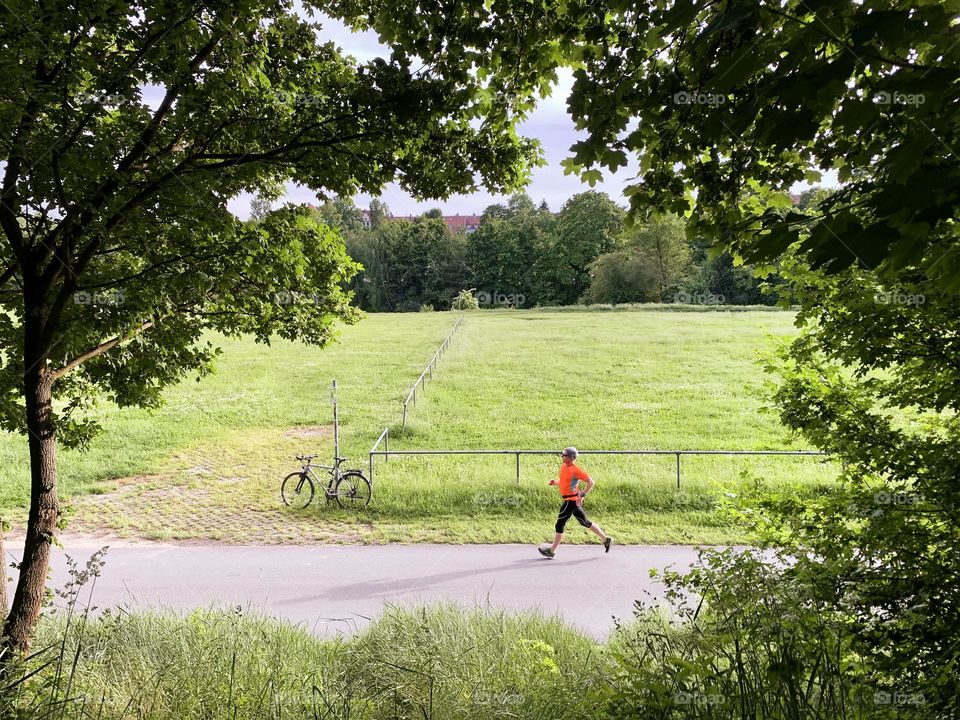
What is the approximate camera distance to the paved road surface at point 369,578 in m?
8.47

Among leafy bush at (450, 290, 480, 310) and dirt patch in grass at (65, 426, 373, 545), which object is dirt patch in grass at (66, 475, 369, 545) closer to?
dirt patch in grass at (65, 426, 373, 545)

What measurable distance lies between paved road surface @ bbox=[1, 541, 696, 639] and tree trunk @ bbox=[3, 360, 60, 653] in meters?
3.13

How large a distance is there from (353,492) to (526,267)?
199 feet

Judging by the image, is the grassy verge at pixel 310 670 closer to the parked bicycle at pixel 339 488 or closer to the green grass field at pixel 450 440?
the green grass field at pixel 450 440

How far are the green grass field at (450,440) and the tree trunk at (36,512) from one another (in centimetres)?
333

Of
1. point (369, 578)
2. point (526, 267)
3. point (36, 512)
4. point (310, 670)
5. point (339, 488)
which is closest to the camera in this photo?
point (310, 670)

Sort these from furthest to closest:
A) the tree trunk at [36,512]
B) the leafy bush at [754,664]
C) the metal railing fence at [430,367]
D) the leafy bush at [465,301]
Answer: the leafy bush at [465,301], the metal railing fence at [430,367], the tree trunk at [36,512], the leafy bush at [754,664]

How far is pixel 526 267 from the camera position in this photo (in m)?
71.1

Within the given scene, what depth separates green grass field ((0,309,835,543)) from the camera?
38.9ft

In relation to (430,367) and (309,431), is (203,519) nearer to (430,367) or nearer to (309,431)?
(309,431)

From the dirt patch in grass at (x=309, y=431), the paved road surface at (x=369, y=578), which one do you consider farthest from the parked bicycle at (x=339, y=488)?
the dirt patch in grass at (x=309, y=431)

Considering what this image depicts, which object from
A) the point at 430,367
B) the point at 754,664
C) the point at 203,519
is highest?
the point at 430,367

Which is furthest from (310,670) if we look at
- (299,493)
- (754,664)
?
(299,493)

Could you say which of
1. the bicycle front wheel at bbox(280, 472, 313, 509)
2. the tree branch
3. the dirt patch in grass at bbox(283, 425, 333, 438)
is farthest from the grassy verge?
the dirt patch in grass at bbox(283, 425, 333, 438)
